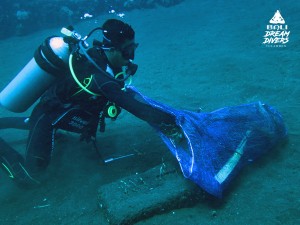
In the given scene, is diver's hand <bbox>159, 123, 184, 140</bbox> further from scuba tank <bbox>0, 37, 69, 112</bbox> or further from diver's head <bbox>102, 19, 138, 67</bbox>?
scuba tank <bbox>0, 37, 69, 112</bbox>

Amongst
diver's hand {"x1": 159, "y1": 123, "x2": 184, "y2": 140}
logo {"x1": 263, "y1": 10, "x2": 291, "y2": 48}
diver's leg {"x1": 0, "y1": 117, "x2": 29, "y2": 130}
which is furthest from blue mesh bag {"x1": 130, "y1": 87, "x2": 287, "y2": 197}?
logo {"x1": 263, "y1": 10, "x2": 291, "y2": 48}

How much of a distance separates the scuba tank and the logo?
6.51m

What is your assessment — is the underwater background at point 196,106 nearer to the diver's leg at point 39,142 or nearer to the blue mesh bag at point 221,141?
the blue mesh bag at point 221,141

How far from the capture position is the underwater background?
2.98 m

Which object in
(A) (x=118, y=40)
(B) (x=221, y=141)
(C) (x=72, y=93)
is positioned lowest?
(B) (x=221, y=141)

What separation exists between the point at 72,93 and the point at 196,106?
2703mm

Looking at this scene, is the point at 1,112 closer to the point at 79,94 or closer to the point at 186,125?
the point at 79,94

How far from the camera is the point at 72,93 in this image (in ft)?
12.6

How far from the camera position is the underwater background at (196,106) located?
9.77 feet

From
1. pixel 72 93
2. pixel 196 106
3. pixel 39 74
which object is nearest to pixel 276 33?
pixel 196 106

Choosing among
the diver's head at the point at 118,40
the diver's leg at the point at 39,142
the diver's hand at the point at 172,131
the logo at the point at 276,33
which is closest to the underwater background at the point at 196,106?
the logo at the point at 276,33

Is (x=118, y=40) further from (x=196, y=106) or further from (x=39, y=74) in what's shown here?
(x=196, y=106)

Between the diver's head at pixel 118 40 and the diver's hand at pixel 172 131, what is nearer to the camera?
the diver's hand at pixel 172 131

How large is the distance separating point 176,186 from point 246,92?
346 cm
